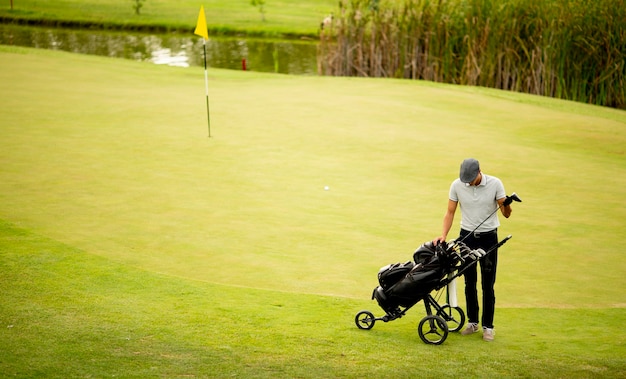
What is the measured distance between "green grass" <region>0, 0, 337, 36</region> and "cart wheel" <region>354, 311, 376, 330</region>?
36085mm

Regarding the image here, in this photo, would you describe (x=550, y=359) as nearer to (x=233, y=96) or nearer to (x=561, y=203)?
(x=561, y=203)

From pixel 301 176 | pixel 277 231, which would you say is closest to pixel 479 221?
pixel 277 231

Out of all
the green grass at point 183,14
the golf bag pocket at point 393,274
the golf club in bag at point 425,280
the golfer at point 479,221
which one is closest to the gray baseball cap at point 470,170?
the golfer at point 479,221

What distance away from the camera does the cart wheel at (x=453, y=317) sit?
652 centimetres

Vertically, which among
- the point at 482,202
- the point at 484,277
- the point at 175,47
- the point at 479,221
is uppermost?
the point at 482,202

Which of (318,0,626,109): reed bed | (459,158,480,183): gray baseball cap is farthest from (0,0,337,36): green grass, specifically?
(459,158,480,183): gray baseball cap

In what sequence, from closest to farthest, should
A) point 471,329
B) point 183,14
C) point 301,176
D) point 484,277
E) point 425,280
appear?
1. point 425,280
2. point 484,277
3. point 471,329
4. point 301,176
5. point 183,14

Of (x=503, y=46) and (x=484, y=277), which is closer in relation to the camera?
(x=484, y=277)

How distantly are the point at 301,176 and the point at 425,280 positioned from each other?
4.98m

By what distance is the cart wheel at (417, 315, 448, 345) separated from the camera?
6.21 meters

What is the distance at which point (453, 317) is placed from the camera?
6805 millimetres

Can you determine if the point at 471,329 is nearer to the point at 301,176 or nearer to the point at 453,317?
the point at 453,317

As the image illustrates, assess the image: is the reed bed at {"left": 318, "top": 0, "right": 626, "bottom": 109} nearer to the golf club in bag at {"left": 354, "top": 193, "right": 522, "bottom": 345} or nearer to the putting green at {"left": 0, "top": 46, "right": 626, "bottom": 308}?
the putting green at {"left": 0, "top": 46, "right": 626, "bottom": 308}

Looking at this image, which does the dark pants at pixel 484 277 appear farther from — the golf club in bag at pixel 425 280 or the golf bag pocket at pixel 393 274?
the golf bag pocket at pixel 393 274
